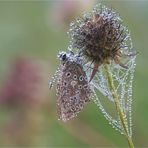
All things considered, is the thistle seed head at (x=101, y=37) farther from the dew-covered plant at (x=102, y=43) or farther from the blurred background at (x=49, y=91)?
the blurred background at (x=49, y=91)

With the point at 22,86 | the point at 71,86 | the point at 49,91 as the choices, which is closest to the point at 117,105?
the point at 71,86

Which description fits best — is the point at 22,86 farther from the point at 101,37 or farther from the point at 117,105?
the point at 117,105

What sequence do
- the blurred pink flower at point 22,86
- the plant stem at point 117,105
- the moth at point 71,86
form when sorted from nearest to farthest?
the plant stem at point 117,105, the moth at point 71,86, the blurred pink flower at point 22,86

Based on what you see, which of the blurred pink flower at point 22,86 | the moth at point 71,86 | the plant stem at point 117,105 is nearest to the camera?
the plant stem at point 117,105

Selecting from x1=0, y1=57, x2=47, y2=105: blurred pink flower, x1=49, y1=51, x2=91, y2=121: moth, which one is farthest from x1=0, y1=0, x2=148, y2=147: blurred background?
x1=49, y1=51, x2=91, y2=121: moth

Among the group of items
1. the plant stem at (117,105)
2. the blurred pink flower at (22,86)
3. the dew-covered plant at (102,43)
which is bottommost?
A: the plant stem at (117,105)

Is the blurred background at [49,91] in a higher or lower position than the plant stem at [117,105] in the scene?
higher

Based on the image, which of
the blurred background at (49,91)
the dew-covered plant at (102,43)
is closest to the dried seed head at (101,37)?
the dew-covered plant at (102,43)
